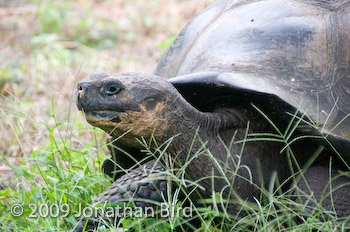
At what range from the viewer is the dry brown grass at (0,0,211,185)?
520 cm

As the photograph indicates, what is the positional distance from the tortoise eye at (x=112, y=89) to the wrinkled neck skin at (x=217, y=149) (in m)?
0.29

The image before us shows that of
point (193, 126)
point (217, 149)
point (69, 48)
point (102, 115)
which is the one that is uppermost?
point (102, 115)

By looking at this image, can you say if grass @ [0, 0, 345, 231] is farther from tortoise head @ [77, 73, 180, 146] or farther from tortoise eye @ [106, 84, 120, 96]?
tortoise eye @ [106, 84, 120, 96]

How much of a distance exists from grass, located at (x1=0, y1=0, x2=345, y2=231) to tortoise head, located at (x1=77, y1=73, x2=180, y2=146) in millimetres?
209

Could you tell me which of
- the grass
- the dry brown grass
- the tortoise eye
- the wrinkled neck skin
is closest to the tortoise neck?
the wrinkled neck skin

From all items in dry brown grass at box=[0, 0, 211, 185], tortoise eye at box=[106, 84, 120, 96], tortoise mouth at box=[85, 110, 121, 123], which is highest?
tortoise eye at box=[106, 84, 120, 96]

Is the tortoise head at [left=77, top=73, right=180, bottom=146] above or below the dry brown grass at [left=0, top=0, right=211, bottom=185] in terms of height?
above

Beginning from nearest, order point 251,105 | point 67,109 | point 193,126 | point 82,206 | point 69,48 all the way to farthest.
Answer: point 193,126 < point 251,105 < point 82,206 < point 67,109 < point 69,48

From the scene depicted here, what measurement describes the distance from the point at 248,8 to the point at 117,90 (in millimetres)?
1117

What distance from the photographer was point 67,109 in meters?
4.36

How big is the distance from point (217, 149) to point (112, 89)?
65 centimetres

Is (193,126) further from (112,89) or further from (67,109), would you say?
(67,109)

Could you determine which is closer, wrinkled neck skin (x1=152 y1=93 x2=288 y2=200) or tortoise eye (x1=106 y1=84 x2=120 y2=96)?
tortoise eye (x1=106 y1=84 x2=120 y2=96)

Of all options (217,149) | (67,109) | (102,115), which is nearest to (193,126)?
(217,149)
